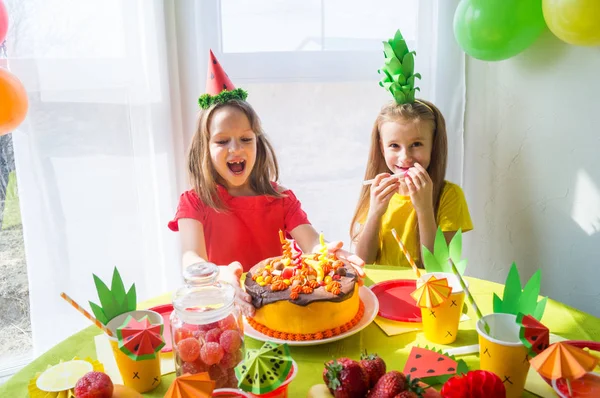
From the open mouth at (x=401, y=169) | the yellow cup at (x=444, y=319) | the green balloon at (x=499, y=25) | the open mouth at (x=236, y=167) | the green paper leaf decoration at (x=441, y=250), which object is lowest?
the yellow cup at (x=444, y=319)

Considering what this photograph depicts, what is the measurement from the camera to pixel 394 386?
2.51 feet

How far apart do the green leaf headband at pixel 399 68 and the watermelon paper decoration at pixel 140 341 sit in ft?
3.87

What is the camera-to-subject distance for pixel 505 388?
850 mm

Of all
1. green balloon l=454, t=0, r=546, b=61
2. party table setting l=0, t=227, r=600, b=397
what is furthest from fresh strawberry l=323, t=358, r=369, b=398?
green balloon l=454, t=0, r=546, b=61

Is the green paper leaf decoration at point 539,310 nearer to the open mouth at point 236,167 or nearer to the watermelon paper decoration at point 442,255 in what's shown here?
the watermelon paper decoration at point 442,255

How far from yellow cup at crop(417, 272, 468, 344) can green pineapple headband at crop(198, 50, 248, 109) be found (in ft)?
2.99

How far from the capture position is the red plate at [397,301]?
116cm

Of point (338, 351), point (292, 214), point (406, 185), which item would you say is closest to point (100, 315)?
point (338, 351)

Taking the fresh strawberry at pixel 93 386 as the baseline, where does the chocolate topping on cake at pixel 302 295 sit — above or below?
above

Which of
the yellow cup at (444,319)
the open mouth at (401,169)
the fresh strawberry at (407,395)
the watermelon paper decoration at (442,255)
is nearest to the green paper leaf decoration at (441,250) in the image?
the watermelon paper decoration at (442,255)

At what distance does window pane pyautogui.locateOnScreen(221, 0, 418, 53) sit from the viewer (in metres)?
→ 1.99

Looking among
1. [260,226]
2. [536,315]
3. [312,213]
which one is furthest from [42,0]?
[536,315]

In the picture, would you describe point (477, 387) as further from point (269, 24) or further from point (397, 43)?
point (269, 24)

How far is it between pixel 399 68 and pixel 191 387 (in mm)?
1286
